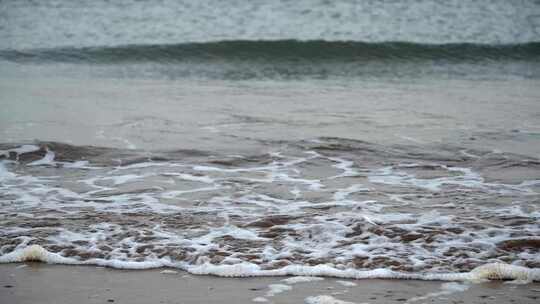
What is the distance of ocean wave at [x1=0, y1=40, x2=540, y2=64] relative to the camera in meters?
14.4

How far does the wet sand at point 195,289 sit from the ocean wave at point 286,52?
10881 millimetres

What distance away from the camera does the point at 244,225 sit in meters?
4.49

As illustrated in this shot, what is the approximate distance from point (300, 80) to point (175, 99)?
3245mm

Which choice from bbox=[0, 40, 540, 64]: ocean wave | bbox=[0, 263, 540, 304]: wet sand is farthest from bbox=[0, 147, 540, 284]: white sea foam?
bbox=[0, 40, 540, 64]: ocean wave

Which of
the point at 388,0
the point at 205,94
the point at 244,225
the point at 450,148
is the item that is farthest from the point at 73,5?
the point at 244,225

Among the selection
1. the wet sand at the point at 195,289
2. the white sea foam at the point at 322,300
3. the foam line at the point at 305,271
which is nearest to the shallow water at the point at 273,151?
the foam line at the point at 305,271

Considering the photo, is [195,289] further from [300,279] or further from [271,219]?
[271,219]

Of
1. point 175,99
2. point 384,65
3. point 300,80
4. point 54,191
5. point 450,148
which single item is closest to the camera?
point 54,191

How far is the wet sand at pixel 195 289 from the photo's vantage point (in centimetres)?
332

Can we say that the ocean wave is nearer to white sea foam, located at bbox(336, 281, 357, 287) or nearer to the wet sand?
the wet sand

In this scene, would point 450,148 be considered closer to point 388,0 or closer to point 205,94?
point 205,94

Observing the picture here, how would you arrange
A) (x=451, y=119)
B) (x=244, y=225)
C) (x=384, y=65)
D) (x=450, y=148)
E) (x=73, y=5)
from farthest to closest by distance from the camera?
(x=73, y=5) → (x=384, y=65) → (x=451, y=119) → (x=450, y=148) → (x=244, y=225)

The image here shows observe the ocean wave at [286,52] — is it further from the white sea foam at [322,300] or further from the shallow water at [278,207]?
the white sea foam at [322,300]

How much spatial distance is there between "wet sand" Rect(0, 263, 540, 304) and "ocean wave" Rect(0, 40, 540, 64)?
10.9m
